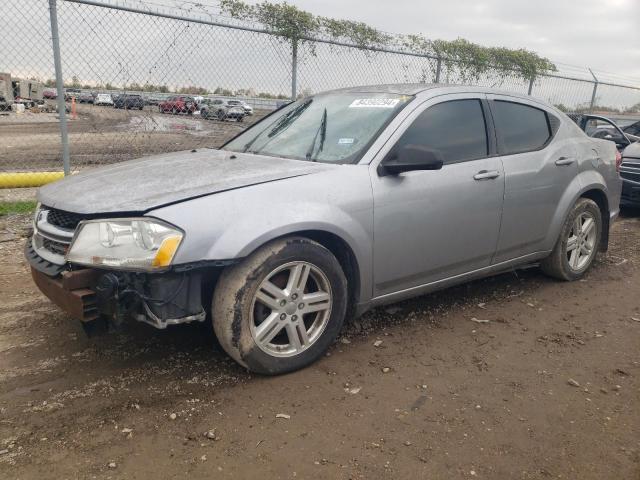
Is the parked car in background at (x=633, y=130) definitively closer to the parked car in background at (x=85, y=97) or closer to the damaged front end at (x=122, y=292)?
the parked car in background at (x=85, y=97)

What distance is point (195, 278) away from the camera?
2.68 meters

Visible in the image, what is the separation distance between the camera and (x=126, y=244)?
2584 millimetres

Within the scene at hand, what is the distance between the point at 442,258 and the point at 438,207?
0.36 metres

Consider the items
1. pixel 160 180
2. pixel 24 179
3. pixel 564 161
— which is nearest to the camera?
pixel 160 180

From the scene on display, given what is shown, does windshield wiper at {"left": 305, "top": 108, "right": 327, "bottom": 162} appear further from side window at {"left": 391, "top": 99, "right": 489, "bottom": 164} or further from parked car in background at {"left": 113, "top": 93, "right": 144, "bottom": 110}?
parked car in background at {"left": 113, "top": 93, "right": 144, "bottom": 110}

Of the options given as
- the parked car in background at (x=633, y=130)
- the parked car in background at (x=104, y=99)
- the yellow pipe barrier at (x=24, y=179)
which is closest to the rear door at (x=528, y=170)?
the parked car in background at (x=104, y=99)

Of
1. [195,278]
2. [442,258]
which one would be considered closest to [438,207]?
[442,258]

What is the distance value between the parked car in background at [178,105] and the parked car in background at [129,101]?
0.93 ft

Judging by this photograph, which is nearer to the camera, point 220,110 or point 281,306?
point 281,306

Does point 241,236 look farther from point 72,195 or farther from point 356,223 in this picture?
point 72,195

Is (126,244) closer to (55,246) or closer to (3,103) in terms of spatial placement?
(55,246)

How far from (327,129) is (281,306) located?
4.40 ft

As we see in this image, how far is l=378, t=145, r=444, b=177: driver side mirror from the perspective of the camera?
10.3ft

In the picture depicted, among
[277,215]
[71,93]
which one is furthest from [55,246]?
[71,93]
